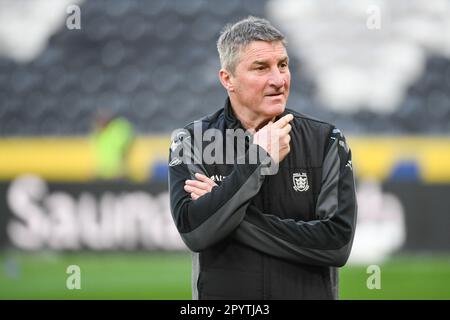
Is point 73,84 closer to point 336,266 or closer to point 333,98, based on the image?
point 333,98

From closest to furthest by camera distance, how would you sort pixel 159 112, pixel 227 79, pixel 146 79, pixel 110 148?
1. pixel 227 79
2. pixel 110 148
3. pixel 159 112
4. pixel 146 79

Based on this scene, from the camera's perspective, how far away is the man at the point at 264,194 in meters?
2.76

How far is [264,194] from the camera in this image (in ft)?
9.33

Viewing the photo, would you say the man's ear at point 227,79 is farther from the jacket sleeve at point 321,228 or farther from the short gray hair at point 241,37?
the jacket sleeve at point 321,228

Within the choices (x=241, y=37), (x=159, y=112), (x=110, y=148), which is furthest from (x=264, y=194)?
(x=159, y=112)

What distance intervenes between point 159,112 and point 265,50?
26.7ft

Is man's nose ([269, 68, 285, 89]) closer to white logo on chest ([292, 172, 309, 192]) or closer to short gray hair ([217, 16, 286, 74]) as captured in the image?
short gray hair ([217, 16, 286, 74])

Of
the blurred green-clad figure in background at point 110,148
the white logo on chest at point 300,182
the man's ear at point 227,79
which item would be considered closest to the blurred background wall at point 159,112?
the blurred green-clad figure in background at point 110,148

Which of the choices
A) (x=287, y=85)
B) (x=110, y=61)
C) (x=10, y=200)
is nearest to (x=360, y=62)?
(x=110, y=61)

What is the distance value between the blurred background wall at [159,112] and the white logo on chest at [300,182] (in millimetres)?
5953

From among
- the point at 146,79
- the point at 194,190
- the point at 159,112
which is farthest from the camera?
the point at 146,79

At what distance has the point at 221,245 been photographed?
110 inches

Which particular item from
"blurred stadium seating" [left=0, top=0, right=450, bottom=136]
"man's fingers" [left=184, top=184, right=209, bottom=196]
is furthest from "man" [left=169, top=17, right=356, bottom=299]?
"blurred stadium seating" [left=0, top=0, right=450, bottom=136]

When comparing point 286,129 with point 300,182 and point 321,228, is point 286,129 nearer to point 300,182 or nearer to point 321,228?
point 300,182
